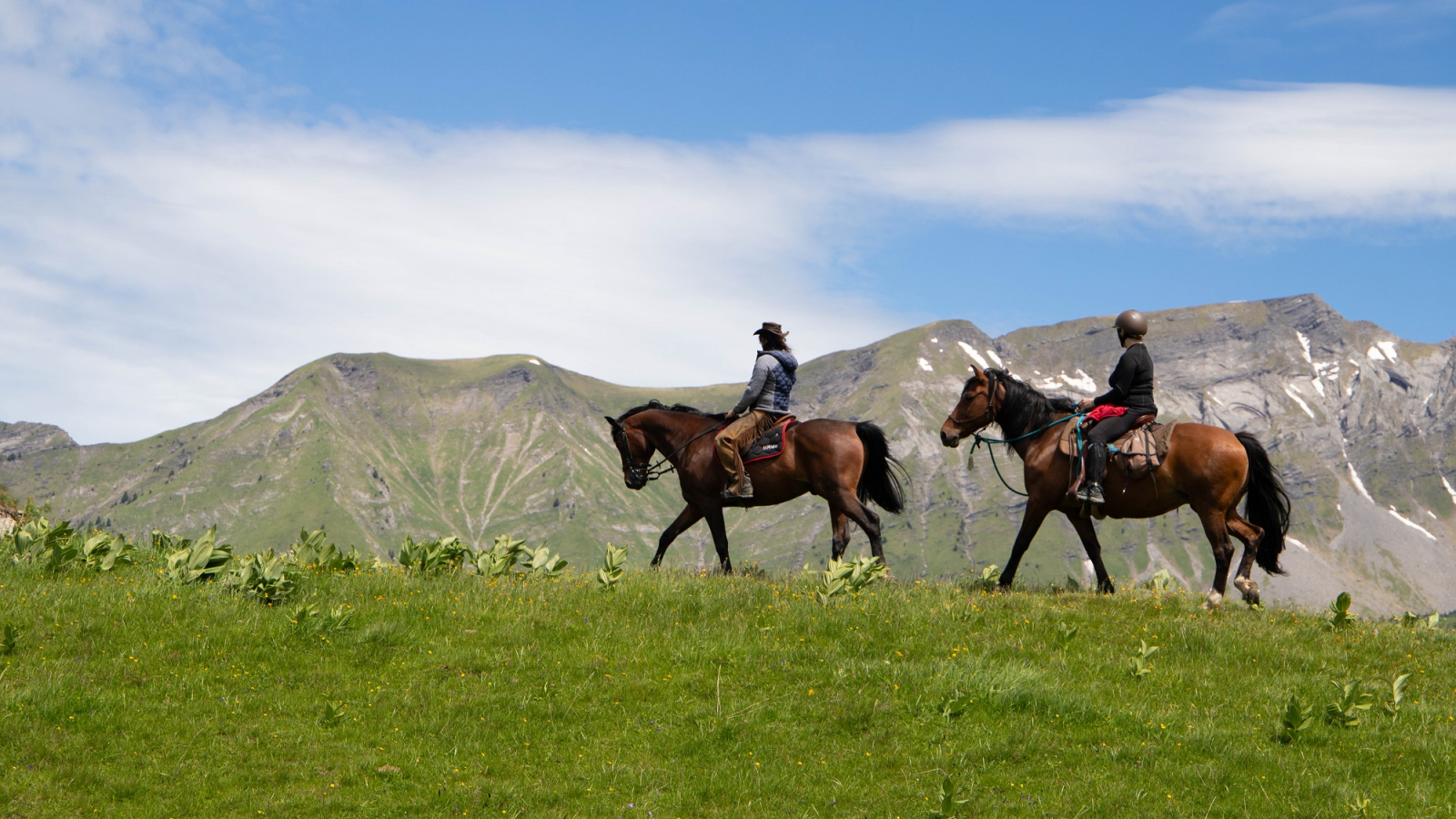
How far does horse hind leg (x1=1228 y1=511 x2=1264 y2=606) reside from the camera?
15.9 meters

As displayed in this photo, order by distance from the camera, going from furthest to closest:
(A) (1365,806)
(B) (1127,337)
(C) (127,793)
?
(B) (1127,337) < (C) (127,793) < (A) (1365,806)

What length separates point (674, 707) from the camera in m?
11.4

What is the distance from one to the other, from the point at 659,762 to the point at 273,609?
6059mm

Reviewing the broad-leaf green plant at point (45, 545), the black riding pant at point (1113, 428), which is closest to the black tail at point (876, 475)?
the black riding pant at point (1113, 428)

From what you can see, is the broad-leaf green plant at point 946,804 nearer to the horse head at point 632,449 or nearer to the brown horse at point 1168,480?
the brown horse at point 1168,480

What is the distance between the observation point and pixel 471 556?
16.4 meters

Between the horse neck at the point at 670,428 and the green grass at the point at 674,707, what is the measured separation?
5.23 m

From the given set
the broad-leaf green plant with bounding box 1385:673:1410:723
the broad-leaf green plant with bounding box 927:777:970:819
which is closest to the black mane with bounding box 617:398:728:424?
the broad-leaf green plant with bounding box 927:777:970:819

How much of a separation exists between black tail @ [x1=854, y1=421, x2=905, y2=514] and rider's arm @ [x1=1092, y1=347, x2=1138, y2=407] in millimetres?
3689

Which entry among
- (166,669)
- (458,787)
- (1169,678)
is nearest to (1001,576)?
(1169,678)

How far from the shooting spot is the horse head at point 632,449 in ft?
65.7

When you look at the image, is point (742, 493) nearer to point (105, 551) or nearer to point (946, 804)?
point (946, 804)

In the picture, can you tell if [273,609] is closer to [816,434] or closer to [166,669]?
[166,669]

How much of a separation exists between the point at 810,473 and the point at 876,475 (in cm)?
121
